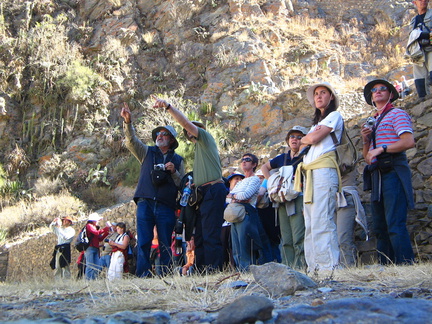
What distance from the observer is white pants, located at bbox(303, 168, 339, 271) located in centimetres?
369

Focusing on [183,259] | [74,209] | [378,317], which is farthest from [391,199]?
[74,209]

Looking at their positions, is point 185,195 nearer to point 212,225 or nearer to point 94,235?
point 212,225

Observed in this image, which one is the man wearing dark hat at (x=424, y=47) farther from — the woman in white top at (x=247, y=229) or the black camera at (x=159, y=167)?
the black camera at (x=159, y=167)

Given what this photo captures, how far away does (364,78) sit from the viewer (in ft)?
54.4

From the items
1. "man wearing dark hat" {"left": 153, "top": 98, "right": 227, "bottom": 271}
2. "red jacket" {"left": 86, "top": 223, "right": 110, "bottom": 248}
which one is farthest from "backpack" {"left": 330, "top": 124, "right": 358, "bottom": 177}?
"red jacket" {"left": 86, "top": 223, "right": 110, "bottom": 248}

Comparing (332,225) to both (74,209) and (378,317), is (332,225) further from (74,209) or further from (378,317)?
(74,209)

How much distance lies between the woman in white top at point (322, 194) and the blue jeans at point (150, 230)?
158 centimetres

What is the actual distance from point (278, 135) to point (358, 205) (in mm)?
9137

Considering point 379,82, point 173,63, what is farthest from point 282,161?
point 173,63

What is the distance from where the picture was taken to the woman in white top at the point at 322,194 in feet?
12.2

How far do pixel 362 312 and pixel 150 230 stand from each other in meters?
3.54

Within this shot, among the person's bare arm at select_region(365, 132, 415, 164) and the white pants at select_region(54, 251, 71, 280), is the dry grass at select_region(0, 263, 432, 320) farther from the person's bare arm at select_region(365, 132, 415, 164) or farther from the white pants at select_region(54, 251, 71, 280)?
the white pants at select_region(54, 251, 71, 280)

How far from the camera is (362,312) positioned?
61.2 inches

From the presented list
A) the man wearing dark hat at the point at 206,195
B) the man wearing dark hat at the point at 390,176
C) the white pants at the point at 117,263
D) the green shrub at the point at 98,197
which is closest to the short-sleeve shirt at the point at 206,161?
the man wearing dark hat at the point at 206,195
